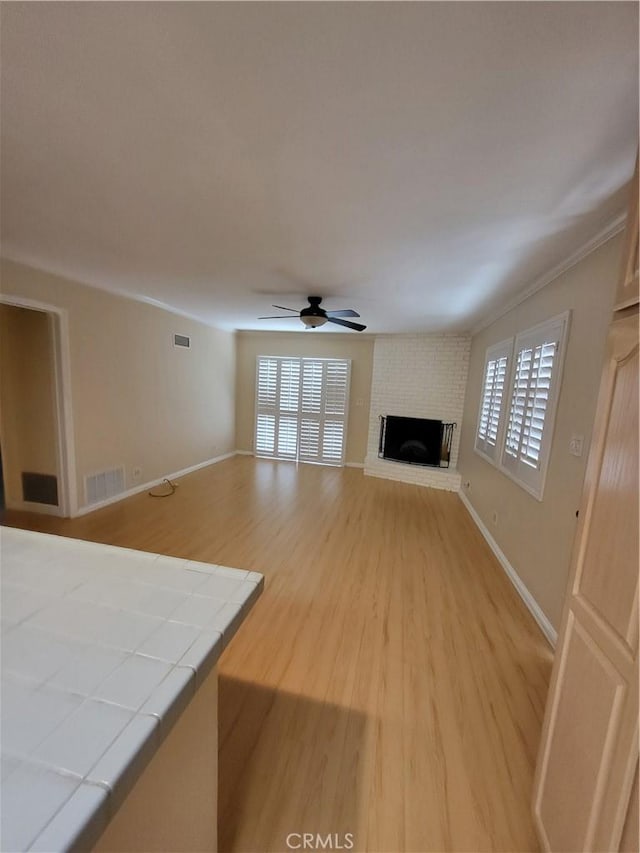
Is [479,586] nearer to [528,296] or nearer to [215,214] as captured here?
[528,296]

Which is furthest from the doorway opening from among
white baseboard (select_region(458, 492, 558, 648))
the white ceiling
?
white baseboard (select_region(458, 492, 558, 648))

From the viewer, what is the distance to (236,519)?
3658mm

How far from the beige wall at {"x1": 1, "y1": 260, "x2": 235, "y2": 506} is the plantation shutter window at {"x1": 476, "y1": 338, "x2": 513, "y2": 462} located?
398 centimetres

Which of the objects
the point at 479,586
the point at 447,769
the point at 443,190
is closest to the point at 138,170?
the point at 443,190

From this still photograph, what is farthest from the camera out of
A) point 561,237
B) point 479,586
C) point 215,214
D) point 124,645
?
point 479,586

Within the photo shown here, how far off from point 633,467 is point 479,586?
218 cm

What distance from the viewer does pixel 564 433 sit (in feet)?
7.02

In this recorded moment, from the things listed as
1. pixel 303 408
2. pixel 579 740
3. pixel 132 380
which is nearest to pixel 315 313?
pixel 132 380

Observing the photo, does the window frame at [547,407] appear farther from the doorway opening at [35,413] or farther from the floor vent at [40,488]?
the floor vent at [40,488]

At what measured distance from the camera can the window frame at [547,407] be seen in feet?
7.41

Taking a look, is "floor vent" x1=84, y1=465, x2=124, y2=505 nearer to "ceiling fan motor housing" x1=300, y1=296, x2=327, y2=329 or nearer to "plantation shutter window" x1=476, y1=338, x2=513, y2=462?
"ceiling fan motor housing" x1=300, y1=296, x2=327, y2=329

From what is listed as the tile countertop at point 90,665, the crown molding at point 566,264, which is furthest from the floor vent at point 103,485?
the crown molding at point 566,264

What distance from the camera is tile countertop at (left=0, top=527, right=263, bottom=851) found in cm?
42

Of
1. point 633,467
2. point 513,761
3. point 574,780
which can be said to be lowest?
point 513,761
